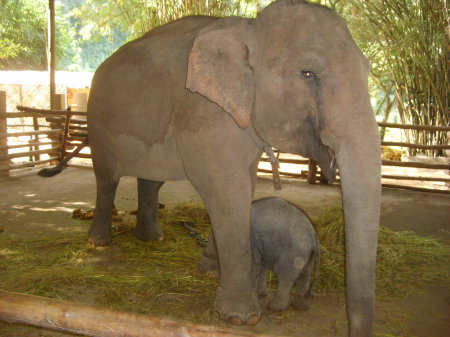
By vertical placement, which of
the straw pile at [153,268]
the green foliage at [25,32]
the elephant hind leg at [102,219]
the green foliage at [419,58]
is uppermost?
the green foliage at [25,32]

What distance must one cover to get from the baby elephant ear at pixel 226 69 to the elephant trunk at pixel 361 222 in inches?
25.7

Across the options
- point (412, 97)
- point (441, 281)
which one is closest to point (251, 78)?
point (441, 281)

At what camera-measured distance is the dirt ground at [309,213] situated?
8.99 feet

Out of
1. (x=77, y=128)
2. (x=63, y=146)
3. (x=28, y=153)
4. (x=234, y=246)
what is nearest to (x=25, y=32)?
(x=77, y=128)

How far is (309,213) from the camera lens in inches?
224

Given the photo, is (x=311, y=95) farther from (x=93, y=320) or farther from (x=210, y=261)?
(x=210, y=261)

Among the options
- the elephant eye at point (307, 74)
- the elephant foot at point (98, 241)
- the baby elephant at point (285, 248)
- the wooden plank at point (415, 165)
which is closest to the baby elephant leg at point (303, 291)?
the baby elephant at point (285, 248)

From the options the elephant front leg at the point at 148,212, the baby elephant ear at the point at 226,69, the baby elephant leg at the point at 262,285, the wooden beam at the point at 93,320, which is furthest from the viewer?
the elephant front leg at the point at 148,212

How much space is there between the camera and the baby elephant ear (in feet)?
7.63

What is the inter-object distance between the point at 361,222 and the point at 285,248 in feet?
3.09

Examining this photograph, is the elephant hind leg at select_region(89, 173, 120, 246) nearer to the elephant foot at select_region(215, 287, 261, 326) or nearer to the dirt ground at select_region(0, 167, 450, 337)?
the dirt ground at select_region(0, 167, 450, 337)

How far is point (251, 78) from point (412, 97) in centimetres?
905

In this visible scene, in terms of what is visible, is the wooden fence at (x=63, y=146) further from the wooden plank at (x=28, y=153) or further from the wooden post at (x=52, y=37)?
the wooden post at (x=52, y=37)

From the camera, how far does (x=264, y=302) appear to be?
2984mm
